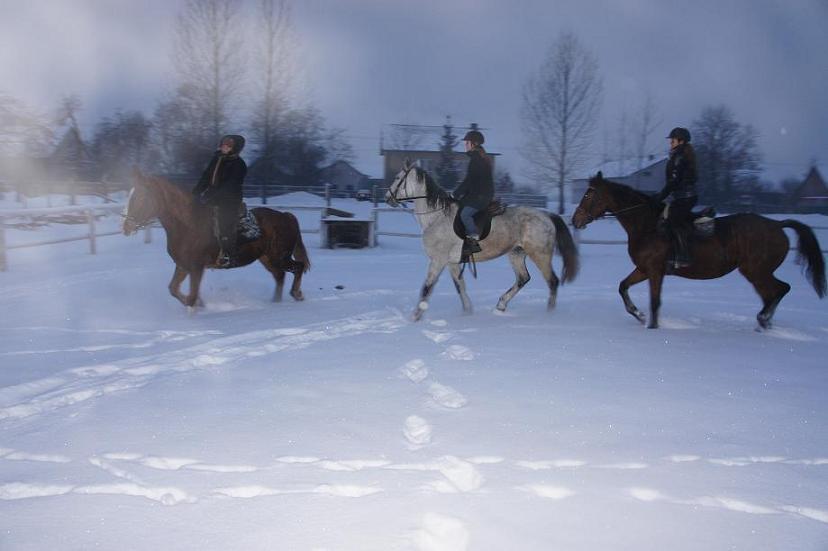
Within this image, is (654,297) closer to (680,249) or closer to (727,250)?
(680,249)

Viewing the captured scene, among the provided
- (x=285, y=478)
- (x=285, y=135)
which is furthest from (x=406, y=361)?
(x=285, y=135)

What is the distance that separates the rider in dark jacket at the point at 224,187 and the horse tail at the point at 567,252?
170 inches

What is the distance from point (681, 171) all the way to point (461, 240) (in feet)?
9.10

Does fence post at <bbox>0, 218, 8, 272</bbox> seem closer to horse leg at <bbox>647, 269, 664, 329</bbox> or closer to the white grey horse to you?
the white grey horse

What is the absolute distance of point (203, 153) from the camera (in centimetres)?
3030

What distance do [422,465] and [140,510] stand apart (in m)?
1.46

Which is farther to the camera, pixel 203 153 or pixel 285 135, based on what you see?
pixel 285 135

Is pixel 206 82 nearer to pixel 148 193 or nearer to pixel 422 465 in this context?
pixel 148 193

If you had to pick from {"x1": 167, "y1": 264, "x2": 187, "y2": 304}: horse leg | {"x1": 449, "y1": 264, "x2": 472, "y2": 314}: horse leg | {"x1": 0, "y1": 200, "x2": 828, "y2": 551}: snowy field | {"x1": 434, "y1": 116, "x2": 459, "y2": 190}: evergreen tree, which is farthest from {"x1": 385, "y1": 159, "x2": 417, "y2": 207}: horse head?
{"x1": 434, "y1": 116, "x2": 459, "y2": 190}: evergreen tree

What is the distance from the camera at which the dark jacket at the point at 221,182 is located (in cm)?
843

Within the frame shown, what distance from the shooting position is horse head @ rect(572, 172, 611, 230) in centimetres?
824

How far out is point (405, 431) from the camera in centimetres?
423

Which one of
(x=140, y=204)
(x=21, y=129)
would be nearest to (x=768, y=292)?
(x=140, y=204)

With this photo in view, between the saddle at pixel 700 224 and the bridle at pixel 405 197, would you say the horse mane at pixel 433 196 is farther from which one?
the saddle at pixel 700 224
